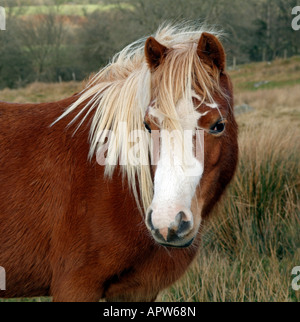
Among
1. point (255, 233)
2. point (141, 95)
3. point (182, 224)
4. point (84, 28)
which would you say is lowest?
point (255, 233)

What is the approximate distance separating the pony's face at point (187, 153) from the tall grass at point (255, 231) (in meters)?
1.44

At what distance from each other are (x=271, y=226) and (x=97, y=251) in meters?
2.41

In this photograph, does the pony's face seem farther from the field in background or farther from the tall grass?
the tall grass

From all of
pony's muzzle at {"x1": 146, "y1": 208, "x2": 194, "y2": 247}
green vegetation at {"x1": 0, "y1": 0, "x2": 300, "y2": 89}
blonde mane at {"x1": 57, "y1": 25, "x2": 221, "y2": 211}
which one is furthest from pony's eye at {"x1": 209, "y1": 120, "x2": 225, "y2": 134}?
green vegetation at {"x1": 0, "y1": 0, "x2": 300, "y2": 89}

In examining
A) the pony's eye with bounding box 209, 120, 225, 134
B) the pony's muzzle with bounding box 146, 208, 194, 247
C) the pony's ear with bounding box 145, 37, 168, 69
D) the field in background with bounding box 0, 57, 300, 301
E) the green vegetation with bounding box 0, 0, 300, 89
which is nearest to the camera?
the pony's muzzle with bounding box 146, 208, 194, 247

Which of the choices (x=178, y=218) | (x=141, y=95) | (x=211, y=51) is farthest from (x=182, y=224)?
(x=211, y=51)

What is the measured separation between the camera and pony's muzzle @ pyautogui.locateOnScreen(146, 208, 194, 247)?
1721 millimetres

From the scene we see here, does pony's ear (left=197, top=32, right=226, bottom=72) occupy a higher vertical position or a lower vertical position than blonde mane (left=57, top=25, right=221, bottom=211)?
higher

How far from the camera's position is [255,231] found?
13.1ft

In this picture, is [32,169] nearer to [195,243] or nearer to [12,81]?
[195,243]

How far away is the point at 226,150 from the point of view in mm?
2293

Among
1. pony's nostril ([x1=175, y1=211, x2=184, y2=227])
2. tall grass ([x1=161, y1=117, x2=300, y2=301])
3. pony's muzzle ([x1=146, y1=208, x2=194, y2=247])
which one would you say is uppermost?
pony's nostril ([x1=175, y1=211, x2=184, y2=227])

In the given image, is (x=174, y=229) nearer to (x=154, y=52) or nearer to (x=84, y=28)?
(x=154, y=52)

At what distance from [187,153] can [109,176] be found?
2.03 ft
